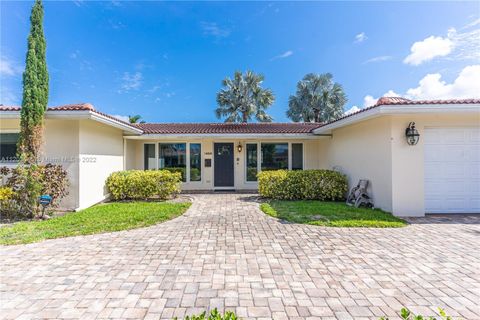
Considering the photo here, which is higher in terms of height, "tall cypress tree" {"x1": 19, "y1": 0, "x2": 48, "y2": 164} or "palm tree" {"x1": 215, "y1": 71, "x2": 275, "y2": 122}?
"palm tree" {"x1": 215, "y1": 71, "x2": 275, "y2": 122}

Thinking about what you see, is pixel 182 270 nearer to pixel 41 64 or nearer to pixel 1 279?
pixel 1 279

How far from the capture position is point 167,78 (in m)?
19.2

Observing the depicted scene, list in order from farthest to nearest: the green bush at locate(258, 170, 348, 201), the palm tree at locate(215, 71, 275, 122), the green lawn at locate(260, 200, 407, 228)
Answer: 1. the palm tree at locate(215, 71, 275, 122)
2. the green bush at locate(258, 170, 348, 201)
3. the green lawn at locate(260, 200, 407, 228)

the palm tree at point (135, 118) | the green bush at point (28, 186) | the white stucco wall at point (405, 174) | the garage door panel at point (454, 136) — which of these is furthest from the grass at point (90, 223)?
the palm tree at point (135, 118)

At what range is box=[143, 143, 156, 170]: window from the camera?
509 inches

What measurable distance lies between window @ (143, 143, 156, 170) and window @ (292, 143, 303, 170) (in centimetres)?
778

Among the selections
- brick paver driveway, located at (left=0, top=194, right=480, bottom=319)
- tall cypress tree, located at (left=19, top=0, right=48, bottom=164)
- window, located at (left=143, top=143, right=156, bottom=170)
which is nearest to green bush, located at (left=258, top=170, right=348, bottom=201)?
brick paver driveway, located at (left=0, top=194, right=480, bottom=319)

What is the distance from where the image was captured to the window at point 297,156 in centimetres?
1318

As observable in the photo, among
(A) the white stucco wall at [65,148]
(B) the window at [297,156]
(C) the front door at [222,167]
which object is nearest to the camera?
(A) the white stucco wall at [65,148]

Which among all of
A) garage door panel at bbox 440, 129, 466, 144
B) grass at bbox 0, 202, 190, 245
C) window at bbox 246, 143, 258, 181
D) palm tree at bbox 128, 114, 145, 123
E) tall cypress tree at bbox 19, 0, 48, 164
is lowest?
grass at bbox 0, 202, 190, 245

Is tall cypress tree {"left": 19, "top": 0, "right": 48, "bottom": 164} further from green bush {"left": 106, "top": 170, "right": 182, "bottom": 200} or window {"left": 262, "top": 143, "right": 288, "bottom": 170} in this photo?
window {"left": 262, "top": 143, "right": 288, "bottom": 170}

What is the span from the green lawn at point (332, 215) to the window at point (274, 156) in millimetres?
4561

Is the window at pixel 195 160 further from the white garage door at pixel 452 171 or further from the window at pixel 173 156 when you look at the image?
the white garage door at pixel 452 171

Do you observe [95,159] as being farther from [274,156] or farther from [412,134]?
[412,134]
